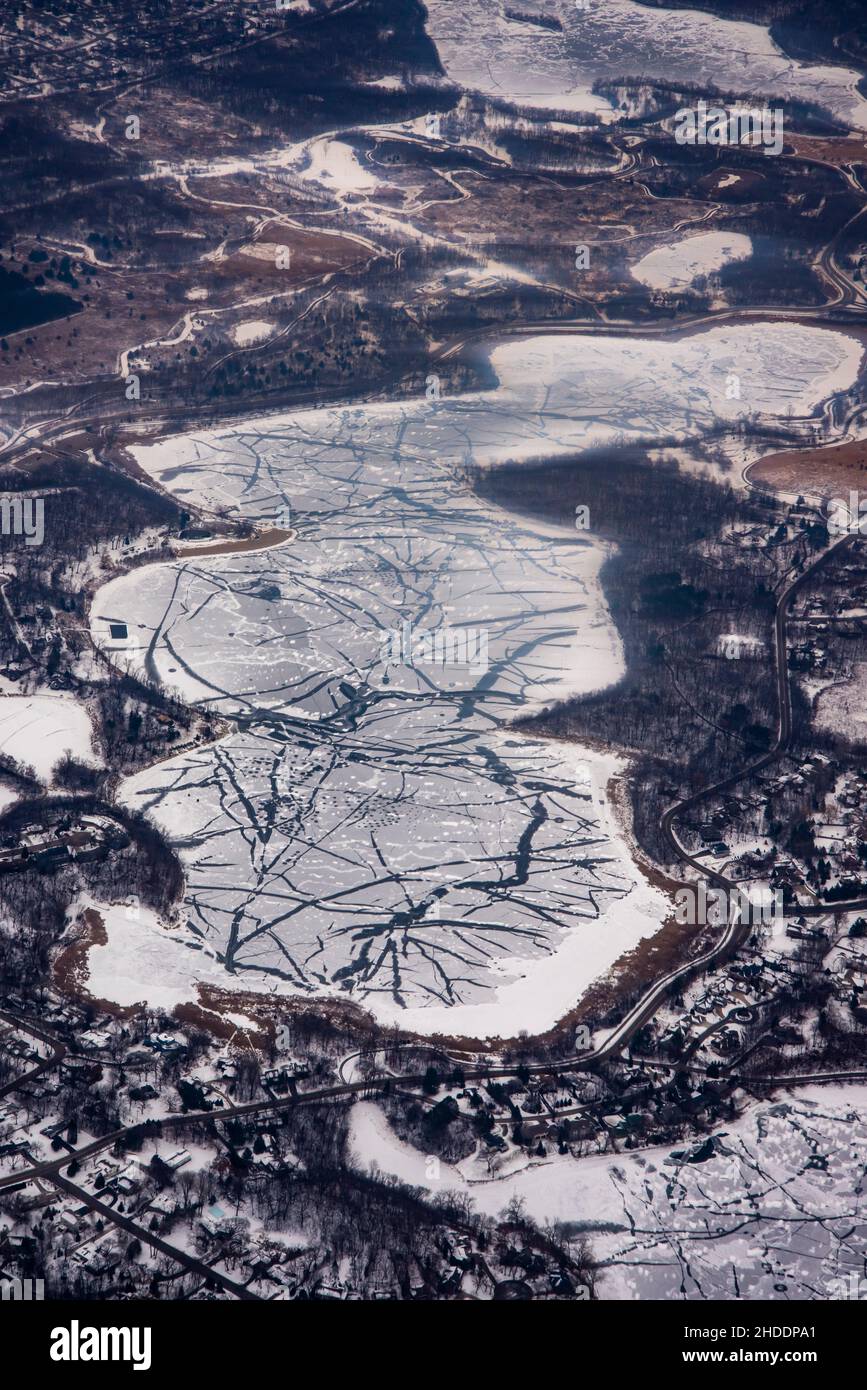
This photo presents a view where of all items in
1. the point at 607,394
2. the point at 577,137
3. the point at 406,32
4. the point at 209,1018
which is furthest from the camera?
the point at 406,32

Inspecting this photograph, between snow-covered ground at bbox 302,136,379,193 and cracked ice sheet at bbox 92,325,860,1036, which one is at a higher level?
snow-covered ground at bbox 302,136,379,193

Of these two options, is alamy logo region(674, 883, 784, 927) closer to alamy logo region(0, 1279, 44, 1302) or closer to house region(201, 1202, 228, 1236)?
house region(201, 1202, 228, 1236)

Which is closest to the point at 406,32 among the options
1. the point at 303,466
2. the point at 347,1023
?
the point at 303,466

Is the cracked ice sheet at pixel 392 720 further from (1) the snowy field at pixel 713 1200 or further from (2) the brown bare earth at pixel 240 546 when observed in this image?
(1) the snowy field at pixel 713 1200

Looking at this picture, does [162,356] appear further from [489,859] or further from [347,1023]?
[347,1023]

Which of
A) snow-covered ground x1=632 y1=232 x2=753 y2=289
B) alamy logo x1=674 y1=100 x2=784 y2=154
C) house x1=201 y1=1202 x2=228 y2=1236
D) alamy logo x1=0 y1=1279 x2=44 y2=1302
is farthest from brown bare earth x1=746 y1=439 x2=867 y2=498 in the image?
alamy logo x1=0 y1=1279 x2=44 y2=1302

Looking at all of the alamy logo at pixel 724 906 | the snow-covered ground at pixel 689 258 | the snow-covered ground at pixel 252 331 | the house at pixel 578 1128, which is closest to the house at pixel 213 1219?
the house at pixel 578 1128

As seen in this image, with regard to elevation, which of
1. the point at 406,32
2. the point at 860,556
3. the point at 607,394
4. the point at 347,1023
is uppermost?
the point at 406,32

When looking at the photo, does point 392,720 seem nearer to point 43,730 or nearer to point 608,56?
point 43,730
